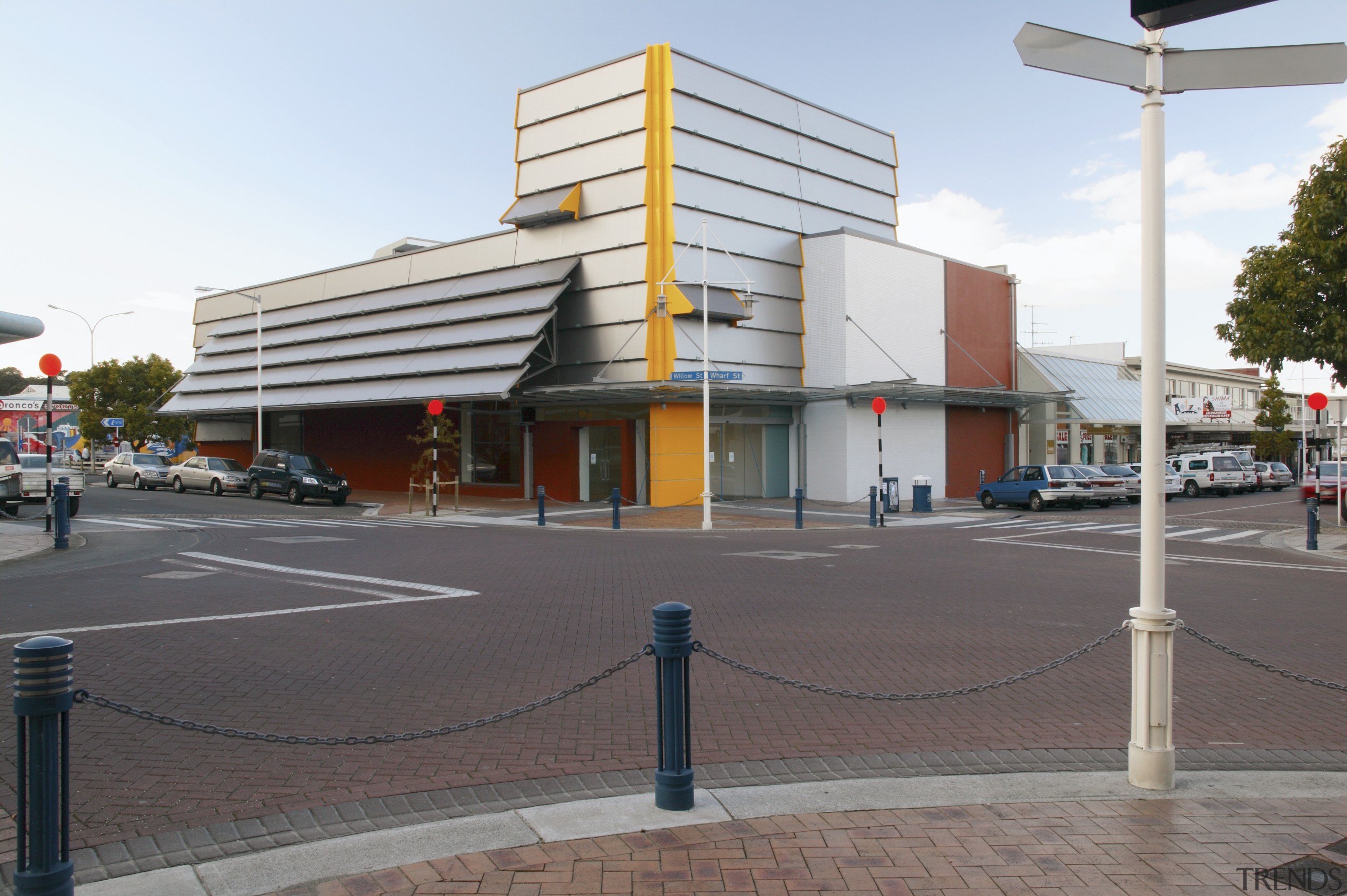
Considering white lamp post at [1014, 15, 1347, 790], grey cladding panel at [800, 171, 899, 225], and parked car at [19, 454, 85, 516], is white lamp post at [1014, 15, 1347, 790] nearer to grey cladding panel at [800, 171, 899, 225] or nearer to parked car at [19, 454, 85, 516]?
parked car at [19, 454, 85, 516]

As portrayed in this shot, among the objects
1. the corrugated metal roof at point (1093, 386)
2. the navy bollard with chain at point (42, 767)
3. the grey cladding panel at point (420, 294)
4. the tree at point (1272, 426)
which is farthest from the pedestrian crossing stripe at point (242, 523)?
the tree at point (1272, 426)

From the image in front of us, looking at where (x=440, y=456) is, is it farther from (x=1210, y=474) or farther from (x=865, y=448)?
(x=1210, y=474)

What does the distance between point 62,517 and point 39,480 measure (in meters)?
14.1

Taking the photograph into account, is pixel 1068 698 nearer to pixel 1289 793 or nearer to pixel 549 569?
pixel 1289 793

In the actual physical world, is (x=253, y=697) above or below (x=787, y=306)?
below

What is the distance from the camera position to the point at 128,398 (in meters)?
61.2

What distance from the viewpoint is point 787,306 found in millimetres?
32531

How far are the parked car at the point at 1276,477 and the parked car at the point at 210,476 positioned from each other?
151ft

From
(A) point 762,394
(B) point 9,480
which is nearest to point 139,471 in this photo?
(B) point 9,480

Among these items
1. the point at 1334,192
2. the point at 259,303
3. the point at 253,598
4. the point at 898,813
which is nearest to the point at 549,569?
the point at 253,598

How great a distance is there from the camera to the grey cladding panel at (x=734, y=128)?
28.9 meters

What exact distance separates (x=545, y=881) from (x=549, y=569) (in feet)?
34.5

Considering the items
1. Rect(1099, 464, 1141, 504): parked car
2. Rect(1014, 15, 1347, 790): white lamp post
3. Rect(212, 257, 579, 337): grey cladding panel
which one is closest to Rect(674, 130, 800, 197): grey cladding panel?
Rect(212, 257, 579, 337): grey cladding panel

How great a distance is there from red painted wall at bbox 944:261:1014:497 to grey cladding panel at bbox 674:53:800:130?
8.55m
